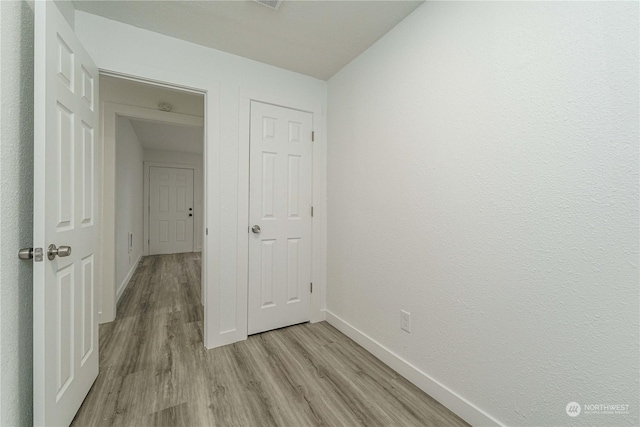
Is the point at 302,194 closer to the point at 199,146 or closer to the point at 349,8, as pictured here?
the point at 349,8

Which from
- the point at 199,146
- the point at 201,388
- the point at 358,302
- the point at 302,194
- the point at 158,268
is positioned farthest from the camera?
the point at 199,146

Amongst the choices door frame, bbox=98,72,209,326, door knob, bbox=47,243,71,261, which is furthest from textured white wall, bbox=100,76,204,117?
door knob, bbox=47,243,71,261

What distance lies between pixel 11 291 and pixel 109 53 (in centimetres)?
158

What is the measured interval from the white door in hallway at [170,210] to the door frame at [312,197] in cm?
464

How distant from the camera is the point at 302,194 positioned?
98.7 inches

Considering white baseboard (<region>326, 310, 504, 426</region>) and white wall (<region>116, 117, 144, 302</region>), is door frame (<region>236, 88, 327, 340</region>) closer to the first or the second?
white baseboard (<region>326, 310, 504, 426</region>)

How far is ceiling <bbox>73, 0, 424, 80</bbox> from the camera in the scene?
1.65 meters

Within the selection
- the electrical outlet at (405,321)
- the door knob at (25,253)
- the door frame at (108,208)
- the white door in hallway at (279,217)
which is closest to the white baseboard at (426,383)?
the electrical outlet at (405,321)

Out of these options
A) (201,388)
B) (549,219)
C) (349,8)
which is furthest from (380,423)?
(349,8)

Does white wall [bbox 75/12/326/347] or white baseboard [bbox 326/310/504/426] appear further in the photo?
white wall [bbox 75/12/326/347]

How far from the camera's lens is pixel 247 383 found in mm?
1663

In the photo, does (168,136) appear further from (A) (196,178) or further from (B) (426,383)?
(B) (426,383)

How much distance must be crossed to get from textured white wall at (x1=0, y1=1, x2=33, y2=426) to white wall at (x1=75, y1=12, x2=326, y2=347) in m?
0.81

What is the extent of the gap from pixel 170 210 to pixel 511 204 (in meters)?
6.42
